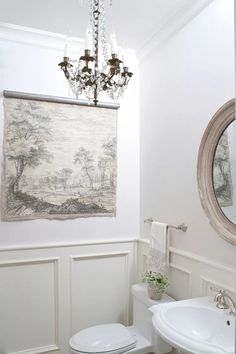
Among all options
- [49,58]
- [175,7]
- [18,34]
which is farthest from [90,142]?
[175,7]

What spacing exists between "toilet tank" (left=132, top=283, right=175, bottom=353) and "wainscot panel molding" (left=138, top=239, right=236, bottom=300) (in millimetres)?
131

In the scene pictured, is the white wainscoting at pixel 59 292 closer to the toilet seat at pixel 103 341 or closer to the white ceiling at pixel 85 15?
the toilet seat at pixel 103 341

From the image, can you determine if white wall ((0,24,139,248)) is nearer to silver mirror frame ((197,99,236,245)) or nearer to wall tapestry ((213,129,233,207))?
silver mirror frame ((197,99,236,245))

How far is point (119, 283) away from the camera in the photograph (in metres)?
2.70

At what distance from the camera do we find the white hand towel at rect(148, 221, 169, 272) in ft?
7.39

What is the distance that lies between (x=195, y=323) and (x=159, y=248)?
27.8 inches

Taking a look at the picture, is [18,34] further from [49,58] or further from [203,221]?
[203,221]

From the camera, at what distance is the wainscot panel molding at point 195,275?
1.73 metres

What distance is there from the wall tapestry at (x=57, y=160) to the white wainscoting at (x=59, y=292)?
33 centimetres

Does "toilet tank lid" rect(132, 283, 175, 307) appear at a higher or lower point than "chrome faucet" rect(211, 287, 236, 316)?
lower

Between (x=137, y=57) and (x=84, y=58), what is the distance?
4.80 ft

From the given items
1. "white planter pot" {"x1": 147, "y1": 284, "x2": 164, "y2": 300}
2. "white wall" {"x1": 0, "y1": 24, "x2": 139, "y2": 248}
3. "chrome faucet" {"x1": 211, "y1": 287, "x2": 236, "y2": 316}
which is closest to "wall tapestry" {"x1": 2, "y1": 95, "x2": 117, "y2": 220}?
"white wall" {"x1": 0, "y1": 24, "x2": 139, "y2": 248}

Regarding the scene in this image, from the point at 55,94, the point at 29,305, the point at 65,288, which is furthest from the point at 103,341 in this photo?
the point at 55,94

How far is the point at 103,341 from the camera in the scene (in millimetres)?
2045
